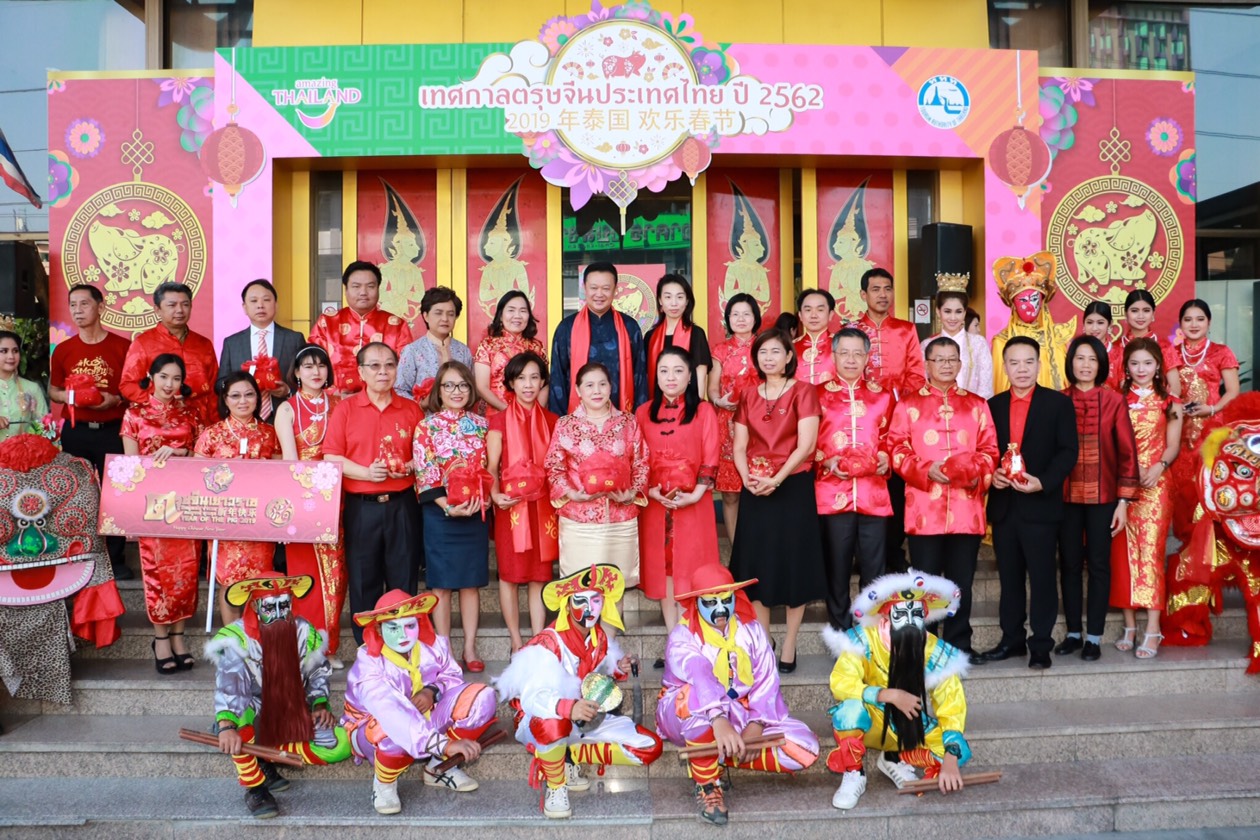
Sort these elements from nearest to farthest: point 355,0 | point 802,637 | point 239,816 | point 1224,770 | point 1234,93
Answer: point 239,816 < point 1224,770 < point 802,637 < point 355,0 < point 1234,93

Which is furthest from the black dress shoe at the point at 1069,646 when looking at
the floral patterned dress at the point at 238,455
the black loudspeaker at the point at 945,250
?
the floral patterned dress at the point at 238,455

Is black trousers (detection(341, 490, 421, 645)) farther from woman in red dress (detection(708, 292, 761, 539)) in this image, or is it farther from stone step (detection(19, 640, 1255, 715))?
woman in red dress (detection(708, 292, 761, 539))

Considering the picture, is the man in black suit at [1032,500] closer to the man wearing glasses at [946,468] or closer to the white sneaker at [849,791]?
the man wearing glasses at [946,468]

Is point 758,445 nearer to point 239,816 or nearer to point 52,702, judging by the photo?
point 239,816

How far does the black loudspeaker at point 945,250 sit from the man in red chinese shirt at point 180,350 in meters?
5.07

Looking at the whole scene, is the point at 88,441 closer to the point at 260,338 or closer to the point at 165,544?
the point at 260,338

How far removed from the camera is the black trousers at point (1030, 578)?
4.73m

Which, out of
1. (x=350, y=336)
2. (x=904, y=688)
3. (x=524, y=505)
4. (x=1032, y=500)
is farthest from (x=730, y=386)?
(x=350, y=336)

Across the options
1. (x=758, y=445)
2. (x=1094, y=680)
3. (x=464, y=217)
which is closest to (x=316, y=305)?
(x=464, y=217)

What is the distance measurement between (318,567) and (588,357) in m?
1.79

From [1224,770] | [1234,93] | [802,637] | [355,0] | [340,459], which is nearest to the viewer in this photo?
[1224,770]

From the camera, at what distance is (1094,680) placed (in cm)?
471

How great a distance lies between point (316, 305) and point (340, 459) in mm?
3517

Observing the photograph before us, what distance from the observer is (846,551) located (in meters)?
4.70
